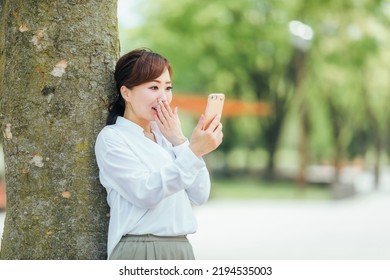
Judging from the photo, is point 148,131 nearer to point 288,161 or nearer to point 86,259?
point 86,259

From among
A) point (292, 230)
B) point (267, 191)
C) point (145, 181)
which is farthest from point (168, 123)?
point (267, 191)

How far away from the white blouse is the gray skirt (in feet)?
0.08

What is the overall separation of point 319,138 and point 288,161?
14.0m

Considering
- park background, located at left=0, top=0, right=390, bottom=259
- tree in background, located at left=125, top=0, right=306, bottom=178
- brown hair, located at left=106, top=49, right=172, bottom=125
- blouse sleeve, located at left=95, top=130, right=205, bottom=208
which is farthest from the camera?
tree in background, located at left=125, top=0, right=306, bottom=178

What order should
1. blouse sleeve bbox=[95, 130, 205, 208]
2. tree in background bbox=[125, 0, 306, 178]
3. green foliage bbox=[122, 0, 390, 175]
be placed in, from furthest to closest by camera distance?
tree in background bbox=[125, 0, 306, 178] < green foliage bbox=[122, 0, 390, 175] < blouse sleeve bbox=[95, 130, 205, 208]

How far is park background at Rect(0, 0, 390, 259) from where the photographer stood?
426 inches

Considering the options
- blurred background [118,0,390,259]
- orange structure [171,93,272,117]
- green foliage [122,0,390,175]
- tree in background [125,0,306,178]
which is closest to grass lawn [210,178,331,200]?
blurred background [118,0,390,259]

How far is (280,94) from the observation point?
2542cm

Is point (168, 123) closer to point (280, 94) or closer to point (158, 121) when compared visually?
point (158, 121)

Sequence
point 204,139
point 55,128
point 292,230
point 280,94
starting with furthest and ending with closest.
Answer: point 280,94 < point 292,230 < point 55,128 < point 204,139

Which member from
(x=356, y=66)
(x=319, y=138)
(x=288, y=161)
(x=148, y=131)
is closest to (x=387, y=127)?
(x=319, y=138)

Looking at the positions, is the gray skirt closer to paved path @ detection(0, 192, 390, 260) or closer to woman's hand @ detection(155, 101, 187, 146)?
woman's hand @ detection(155, 101, 187, 146)

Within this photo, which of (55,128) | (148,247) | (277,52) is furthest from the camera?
Result: (277,52)

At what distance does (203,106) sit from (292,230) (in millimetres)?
4986
